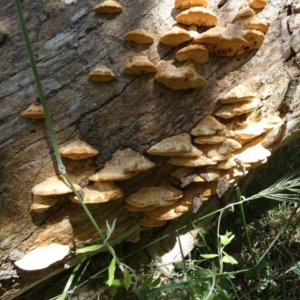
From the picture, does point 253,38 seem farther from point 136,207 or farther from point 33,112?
point 33,112

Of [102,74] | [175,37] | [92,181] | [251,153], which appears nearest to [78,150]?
[92,181]

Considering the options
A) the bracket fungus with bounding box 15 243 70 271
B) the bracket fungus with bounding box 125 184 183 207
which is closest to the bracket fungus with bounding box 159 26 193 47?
the bracket fungus with bounding box 125 184 183 207

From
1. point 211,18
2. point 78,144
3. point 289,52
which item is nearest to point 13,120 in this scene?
point 78,144

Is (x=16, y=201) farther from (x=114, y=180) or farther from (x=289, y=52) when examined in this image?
(x=289, y=52)

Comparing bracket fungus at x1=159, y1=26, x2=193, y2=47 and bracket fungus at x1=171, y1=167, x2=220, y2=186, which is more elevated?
bracket fungus at x1=159, y1=26, x2=193, y2=47

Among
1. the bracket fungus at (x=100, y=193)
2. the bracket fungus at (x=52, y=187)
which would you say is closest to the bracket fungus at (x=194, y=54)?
the bracket fungus at (x=100, y=193)

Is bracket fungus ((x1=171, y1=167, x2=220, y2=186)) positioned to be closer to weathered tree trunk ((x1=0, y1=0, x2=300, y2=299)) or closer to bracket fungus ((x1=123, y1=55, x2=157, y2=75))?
weathered tree trunk ((x1=0, y1=0, x2=300, y2=299))
